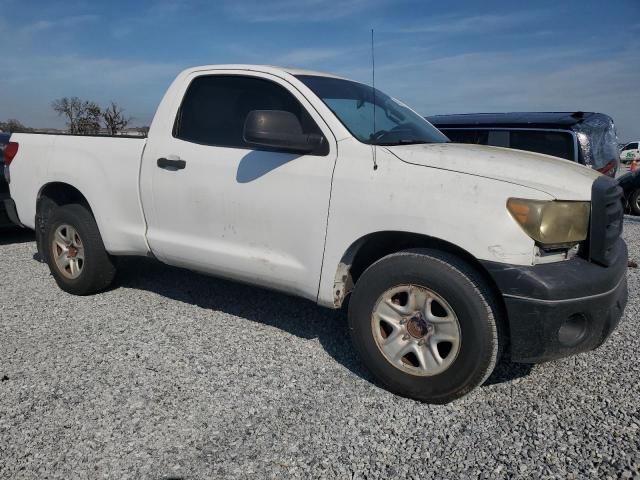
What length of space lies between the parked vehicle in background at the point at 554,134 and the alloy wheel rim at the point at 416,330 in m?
4.75

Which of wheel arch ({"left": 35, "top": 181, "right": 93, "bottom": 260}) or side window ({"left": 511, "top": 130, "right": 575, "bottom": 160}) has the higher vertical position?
side window ({"left": 511, "top": 130, "right": 575, "bottom": 160})

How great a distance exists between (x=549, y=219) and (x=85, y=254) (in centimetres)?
350

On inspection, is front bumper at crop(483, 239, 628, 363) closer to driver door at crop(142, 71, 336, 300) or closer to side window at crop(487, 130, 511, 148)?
driver door at crop(142, 71, 336, 300)

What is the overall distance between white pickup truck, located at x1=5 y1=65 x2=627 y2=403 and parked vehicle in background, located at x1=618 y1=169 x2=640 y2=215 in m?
8.91

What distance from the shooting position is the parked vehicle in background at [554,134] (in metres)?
6.58

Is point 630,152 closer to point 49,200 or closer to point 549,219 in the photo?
point 549,219

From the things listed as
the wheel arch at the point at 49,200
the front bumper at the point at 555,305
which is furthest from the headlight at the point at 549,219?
the wheel arch at the point at 49,200

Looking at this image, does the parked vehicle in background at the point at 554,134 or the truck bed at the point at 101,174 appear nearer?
the truck bed at the point at 101,174

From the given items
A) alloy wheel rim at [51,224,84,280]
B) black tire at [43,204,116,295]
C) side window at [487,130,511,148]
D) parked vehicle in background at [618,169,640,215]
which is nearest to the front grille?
black tire at [43,204,116,295]

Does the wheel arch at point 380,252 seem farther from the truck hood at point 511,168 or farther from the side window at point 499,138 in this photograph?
the side window at point 499,138

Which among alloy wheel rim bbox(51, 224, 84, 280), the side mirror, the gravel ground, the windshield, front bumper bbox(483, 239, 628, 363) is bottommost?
the gravel ground

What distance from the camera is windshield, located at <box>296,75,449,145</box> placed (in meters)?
3.24

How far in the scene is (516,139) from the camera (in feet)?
23.5

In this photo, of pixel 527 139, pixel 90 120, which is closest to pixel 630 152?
pixel 527 139
